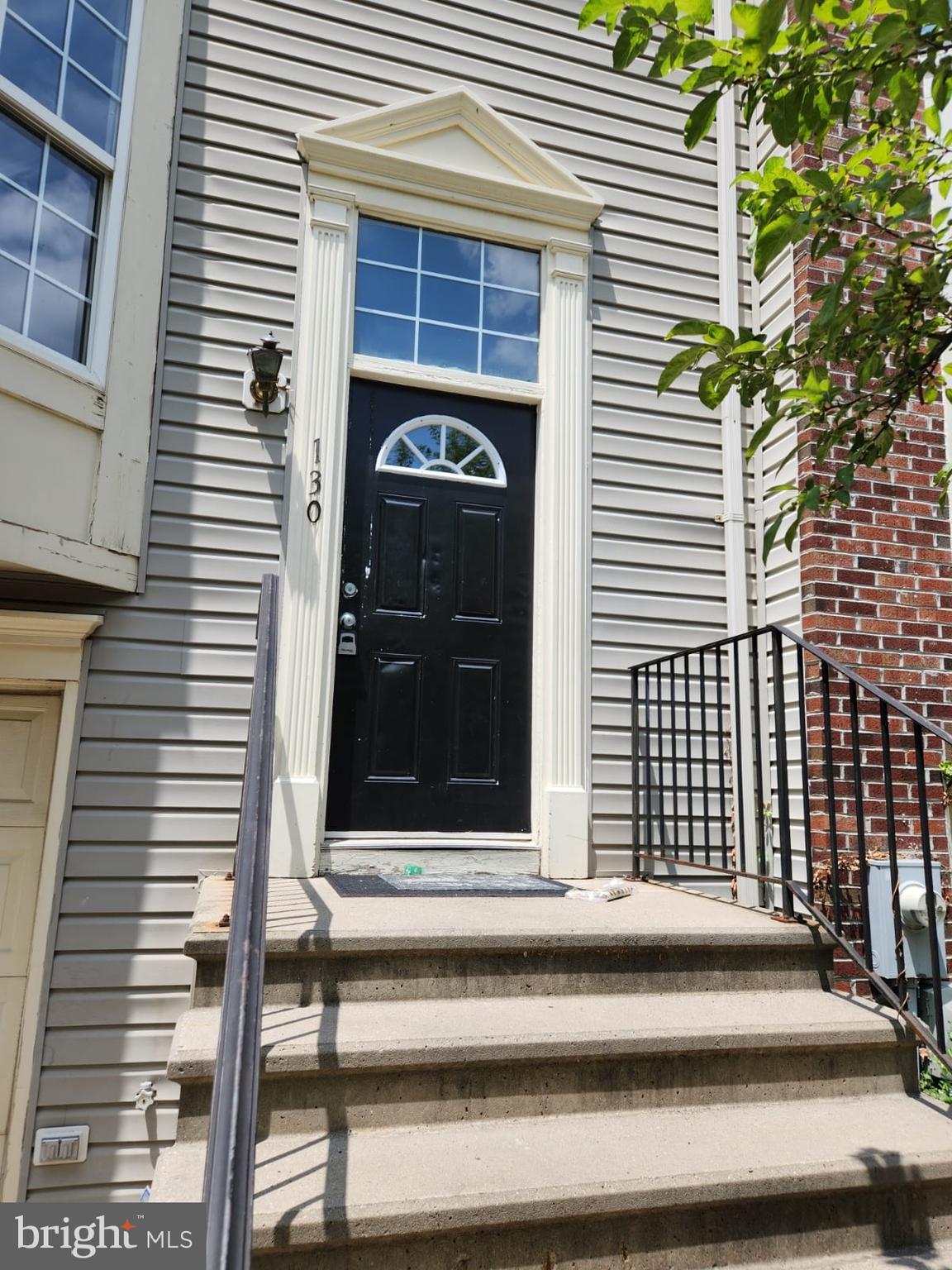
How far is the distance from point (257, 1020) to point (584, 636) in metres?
2.54

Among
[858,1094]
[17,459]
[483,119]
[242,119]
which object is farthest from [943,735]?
[242,119]

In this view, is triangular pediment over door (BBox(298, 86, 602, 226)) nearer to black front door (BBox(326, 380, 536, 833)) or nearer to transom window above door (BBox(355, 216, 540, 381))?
transom window above door (BBox(355, 216, 540, 381))

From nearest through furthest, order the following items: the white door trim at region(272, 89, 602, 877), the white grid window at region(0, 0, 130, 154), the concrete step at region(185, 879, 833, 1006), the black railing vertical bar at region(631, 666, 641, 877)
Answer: the concrete step at region(185, 879, 833, 1006) < the white grid window at region(0, 0, 130, 154) < the white door trim at region(272, 89, 602, 877) < the black railing vertical bar at region(631, 666, 641, 877)

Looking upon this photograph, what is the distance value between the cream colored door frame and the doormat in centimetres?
92

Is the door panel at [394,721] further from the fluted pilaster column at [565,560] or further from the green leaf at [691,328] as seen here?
the green leaf at [691,328]

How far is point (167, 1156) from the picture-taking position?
5.34ft

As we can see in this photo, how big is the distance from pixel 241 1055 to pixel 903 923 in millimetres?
2750

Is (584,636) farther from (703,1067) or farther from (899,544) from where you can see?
(703,1067)

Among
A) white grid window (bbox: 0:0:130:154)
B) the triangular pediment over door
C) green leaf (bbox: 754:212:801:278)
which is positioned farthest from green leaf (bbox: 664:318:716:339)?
white grid window (bbox: 0:0:130:154)

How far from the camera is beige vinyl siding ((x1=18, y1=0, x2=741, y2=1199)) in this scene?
9.34 ft

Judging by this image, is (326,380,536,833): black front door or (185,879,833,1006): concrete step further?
(326,380,536,833): black front door

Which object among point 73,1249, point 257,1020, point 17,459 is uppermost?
point 17,459

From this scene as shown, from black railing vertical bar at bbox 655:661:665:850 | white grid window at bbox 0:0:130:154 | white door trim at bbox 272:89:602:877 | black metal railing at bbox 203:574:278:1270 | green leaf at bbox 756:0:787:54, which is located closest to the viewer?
black metal railing at bbox 203:574:278:1270
